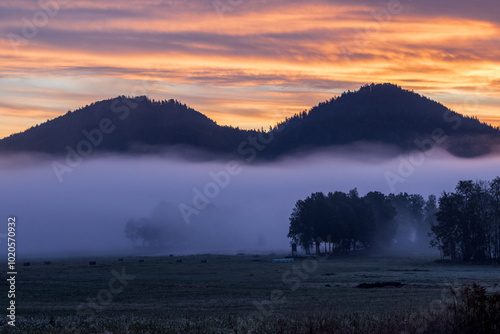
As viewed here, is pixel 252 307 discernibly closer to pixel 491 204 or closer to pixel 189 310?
pixel 189 310

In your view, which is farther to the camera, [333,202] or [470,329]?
[333,202]

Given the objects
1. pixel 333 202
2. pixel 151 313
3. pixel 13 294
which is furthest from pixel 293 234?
pixel 151 313

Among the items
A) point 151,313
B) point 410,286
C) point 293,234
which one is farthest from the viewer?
point 293,234

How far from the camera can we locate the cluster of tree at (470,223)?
5271 inches

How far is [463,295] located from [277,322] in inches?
305

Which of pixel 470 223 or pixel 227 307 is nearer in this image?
pixel 227 307

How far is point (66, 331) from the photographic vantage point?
27.7 metres

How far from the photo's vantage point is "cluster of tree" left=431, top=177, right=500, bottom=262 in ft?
439

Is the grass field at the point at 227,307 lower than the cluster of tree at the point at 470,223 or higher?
lower

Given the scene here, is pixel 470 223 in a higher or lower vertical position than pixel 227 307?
higher

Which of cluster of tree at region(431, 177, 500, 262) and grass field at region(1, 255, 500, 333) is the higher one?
cluster of tree at region(431, 177, 500, 262)

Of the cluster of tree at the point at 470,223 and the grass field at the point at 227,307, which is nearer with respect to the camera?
the grass field at the point at 227,307

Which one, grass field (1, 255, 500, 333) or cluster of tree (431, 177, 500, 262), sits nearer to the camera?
grass field (1, 255, 500, 333)

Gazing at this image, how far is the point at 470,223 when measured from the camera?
137125 millimetres
